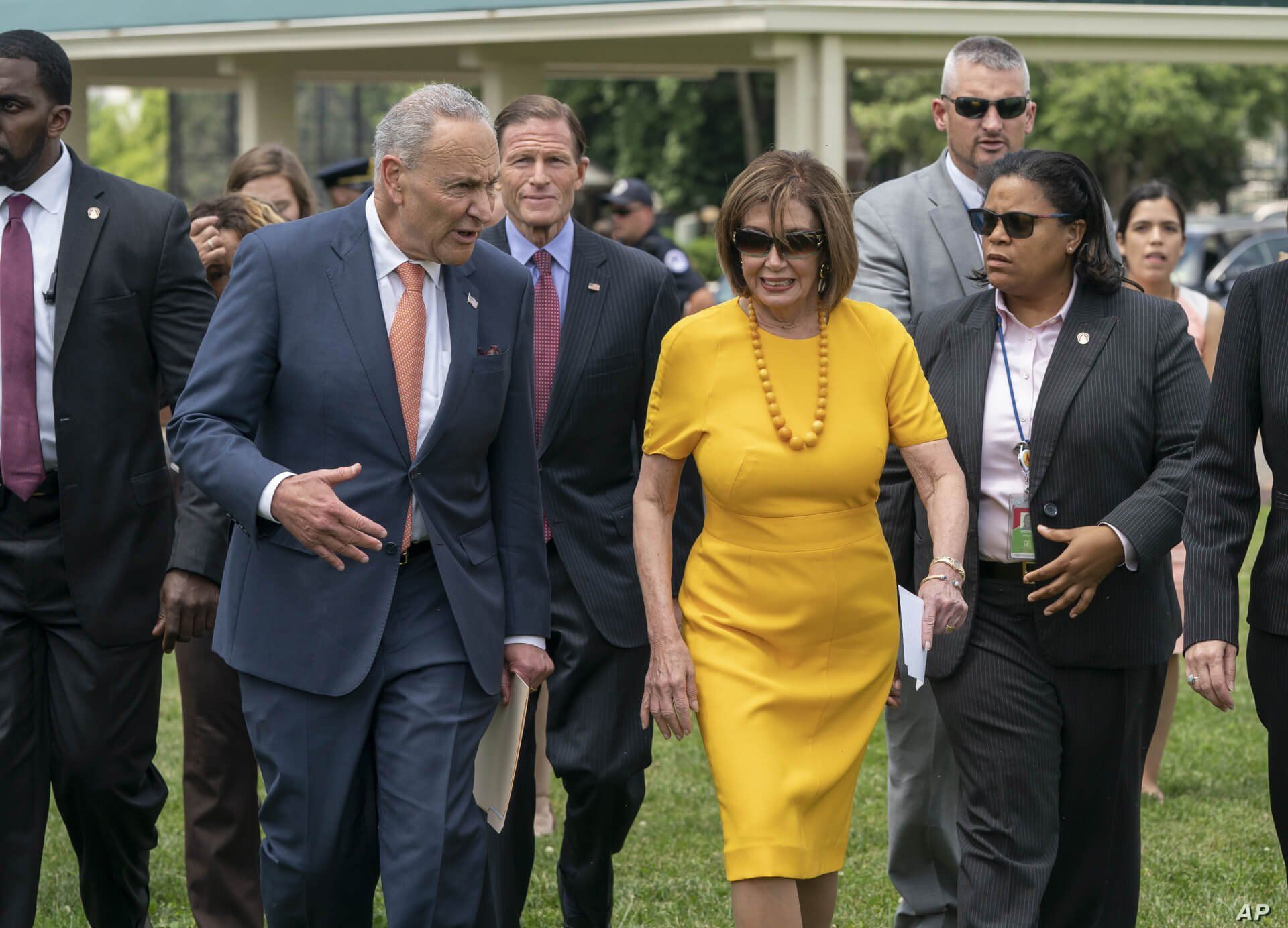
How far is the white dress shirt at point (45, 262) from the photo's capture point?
196 inches

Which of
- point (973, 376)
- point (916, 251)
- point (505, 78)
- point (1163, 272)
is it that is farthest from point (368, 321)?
point (505, 78)

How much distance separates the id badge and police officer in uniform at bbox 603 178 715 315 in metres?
9.06

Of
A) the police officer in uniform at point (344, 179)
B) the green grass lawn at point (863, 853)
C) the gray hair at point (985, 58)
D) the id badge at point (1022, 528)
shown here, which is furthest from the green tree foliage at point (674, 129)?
the id badge at point (1022, 528)

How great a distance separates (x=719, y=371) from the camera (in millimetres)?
4766

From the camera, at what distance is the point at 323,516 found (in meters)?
3.90

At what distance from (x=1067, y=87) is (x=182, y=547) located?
36.6 meters

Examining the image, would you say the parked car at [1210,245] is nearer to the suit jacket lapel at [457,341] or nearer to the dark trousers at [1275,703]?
the dark trousers at [1275,703]

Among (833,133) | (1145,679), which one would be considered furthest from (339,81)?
(1145,679)

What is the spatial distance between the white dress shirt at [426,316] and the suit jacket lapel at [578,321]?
120cm

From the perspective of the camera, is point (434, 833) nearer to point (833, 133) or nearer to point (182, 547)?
point (182, 547)

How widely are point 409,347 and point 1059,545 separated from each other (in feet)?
6.03

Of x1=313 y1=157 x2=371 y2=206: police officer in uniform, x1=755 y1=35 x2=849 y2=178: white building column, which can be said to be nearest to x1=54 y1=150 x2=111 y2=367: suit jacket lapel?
x1=313 y1=157 x2=371 y2=206: police officer in uniform

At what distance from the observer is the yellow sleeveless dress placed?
184 inches

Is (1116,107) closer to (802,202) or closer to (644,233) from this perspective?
(644,233)
